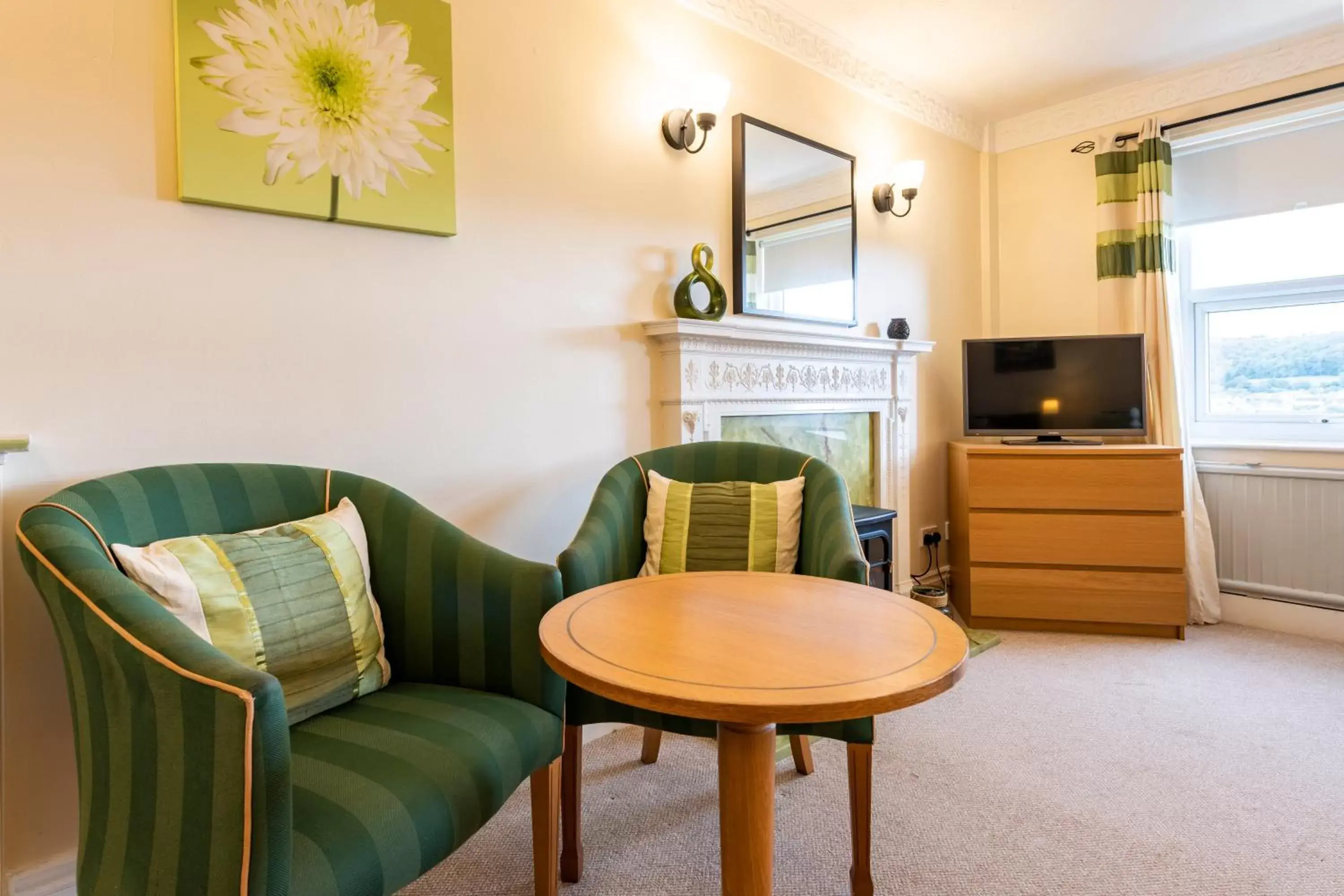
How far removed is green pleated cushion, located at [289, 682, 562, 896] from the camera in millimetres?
933

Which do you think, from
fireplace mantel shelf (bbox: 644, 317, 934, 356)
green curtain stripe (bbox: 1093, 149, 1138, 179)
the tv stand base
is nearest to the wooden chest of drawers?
the tv stand base

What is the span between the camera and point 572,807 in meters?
1.56

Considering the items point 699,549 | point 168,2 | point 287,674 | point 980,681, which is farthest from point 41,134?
point 980,681

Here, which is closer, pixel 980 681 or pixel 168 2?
pixel 168 2

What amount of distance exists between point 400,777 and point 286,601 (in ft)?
1.39

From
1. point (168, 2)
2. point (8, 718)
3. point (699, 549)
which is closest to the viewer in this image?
point (8, 718)

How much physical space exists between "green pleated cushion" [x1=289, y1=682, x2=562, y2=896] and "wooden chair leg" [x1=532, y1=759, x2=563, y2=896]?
0.07 meters

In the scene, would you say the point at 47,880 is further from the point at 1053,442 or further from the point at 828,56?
the point at 1053,442

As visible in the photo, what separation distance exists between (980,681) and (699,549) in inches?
54.5

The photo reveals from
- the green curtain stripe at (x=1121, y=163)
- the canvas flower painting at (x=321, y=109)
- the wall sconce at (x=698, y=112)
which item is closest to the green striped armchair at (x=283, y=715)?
the canvas flower painting at (x=321, y=109)

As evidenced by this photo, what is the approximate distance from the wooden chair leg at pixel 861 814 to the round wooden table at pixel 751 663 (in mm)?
340

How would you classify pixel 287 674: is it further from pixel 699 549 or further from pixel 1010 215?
pixel 1010 215

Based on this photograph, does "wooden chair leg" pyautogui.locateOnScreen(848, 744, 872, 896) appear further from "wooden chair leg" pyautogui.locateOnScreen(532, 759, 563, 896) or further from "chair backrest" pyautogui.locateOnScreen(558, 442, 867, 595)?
"wooden chair leg" pyautogui.locateOnScreen(532, 759, 563, 896)

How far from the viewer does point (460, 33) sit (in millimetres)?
1967
